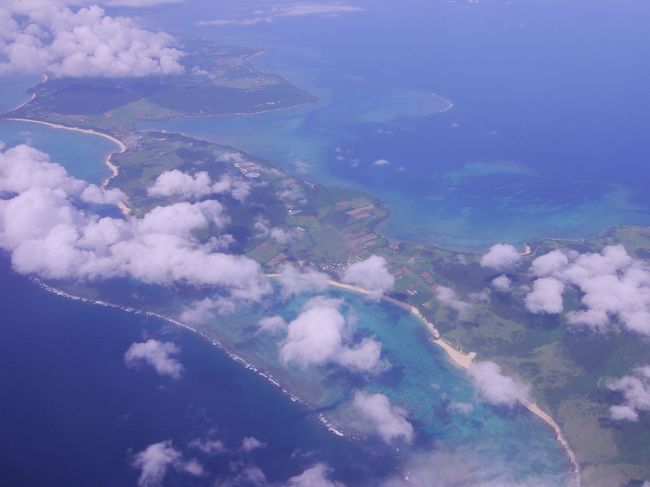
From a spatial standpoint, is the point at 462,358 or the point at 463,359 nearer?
the point at 463,359

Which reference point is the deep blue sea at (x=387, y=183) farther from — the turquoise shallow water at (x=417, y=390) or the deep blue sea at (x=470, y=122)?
the deep blue sea at (x=470, y=122)

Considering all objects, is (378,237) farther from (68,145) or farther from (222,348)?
(68,145)

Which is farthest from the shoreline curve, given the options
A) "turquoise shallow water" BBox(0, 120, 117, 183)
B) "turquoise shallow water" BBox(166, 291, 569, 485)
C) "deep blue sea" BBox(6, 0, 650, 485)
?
"turquoise shallow water" BBox(0, 120, 117, 183)

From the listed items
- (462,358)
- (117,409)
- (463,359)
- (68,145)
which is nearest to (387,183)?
(462,358)

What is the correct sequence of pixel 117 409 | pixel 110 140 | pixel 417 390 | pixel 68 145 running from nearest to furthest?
pixel 117 409, pixel 417 390, pixel 68 145, pixel 110 140

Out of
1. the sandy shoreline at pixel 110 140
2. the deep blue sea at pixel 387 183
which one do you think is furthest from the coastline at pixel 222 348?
the sandy shoreline at pixel 110 140

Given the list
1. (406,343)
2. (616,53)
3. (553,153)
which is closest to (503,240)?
(406,343)

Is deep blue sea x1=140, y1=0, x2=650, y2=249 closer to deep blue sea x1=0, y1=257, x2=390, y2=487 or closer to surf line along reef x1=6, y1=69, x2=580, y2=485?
surf line along reef x1=6, y1=69, x2=580, y2=485

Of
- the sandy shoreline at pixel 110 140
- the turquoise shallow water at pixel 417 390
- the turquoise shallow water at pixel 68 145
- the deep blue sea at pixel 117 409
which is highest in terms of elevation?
the sandy shoreline at pixel 110 140
